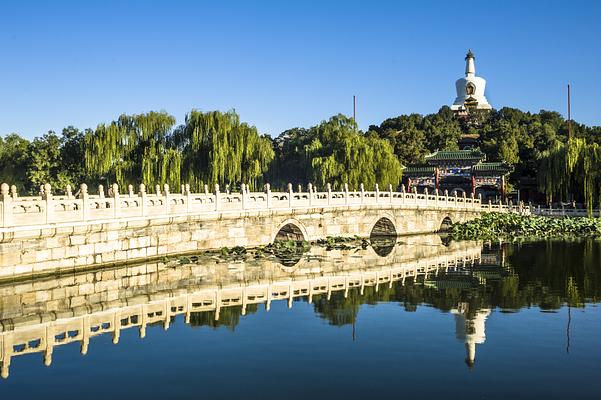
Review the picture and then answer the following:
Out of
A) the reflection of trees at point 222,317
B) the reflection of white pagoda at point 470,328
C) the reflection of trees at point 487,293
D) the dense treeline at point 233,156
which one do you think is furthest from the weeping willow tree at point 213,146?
the reflection of white pagoda at point 470,328

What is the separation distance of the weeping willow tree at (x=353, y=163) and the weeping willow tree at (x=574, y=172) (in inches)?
343

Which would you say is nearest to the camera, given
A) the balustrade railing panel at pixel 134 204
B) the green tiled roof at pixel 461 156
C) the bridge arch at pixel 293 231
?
the balustrade railing panel at pixel 134 204

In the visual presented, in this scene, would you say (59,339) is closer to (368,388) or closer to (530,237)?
(368,388)

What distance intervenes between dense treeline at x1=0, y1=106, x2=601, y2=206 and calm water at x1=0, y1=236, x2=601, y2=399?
11.4 m

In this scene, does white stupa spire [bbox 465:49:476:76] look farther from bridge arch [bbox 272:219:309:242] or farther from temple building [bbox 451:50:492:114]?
bridge arch [bbox 272:219:309:242]

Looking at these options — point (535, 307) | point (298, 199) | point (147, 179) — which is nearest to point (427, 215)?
point (298, 199)

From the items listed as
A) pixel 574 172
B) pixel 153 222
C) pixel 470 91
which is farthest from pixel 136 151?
pixel 470 91

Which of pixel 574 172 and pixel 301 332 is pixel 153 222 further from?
pixel 574 172

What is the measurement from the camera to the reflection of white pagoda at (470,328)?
10.1 metres

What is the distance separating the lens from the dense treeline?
29.7 m

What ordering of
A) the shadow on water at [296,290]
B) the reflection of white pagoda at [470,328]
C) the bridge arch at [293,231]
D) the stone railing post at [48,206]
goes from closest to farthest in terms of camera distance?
1. the reflection of white pagoda at [470,328]
2. the shadow on water at [296,290]
3. the stone railing post at [48,206]
4. the bridge arch at [293,231]

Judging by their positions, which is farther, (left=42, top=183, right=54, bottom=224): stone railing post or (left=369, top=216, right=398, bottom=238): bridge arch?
(left=369, top=216, right=398, bottom=238): bridge arch

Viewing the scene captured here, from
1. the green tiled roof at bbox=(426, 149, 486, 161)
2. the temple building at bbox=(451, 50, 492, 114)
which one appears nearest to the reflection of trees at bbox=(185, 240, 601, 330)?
the green tiled roof at bbox=(426, 149, 486, 161)

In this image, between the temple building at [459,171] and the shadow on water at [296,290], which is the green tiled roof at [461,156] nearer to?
the temple building at [459,171]
